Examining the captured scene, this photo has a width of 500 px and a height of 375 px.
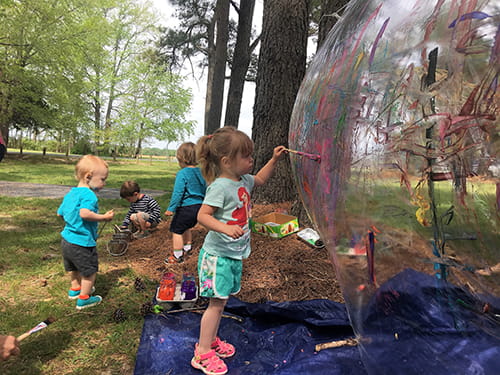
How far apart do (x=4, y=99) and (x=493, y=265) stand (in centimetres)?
2075

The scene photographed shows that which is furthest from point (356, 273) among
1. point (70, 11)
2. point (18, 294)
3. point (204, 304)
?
point (70, 11)

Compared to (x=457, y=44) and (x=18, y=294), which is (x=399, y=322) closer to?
(x=457, y=44)

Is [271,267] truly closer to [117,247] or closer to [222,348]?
[222,348]

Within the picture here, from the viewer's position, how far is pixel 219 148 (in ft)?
7.14

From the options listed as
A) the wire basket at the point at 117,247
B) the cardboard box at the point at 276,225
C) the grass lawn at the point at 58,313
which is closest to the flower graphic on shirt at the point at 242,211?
the grass lawn at the point at 58,313

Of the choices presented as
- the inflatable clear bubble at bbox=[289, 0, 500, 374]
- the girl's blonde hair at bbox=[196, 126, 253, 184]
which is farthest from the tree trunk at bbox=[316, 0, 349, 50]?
the inflatable clear bubble at bbox=[289, 0, 500, 374]

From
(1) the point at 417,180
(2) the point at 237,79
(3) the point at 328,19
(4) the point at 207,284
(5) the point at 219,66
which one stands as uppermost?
(5) the point at 219,66

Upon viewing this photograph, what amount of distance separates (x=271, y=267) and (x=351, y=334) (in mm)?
1252

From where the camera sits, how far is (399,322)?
1.31m

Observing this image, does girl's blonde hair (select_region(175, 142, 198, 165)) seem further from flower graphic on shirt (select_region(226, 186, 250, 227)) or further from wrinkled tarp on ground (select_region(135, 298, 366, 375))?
flower graphic on shirt (select_region(226, 186, 250, 227))

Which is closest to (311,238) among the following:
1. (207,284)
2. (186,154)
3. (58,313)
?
(186,154)

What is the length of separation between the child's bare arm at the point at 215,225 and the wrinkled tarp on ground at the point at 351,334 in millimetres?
811

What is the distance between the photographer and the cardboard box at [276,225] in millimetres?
4258

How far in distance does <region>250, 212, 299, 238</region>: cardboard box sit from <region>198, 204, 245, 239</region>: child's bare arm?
2.26 metres
